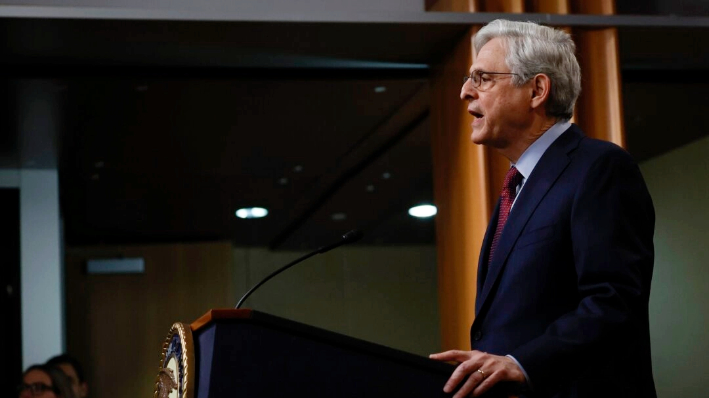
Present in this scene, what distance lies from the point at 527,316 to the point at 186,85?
4033 mm

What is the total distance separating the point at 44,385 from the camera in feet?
18.4

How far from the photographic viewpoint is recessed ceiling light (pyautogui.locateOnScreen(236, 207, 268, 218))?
27.7 ft

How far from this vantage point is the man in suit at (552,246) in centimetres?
191

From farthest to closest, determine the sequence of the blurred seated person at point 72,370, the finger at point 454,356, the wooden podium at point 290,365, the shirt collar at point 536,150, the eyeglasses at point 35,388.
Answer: the blurred seated person at point 72,370 → the eyeglasses at point 35,388 → the shirt collar at point 536,150 → the finger at point 454,356 → the wooden podium at point 290,365

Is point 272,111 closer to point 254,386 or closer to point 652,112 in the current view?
point 652,112

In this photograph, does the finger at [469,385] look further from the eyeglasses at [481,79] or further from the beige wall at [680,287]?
the beige wall at [680,287]

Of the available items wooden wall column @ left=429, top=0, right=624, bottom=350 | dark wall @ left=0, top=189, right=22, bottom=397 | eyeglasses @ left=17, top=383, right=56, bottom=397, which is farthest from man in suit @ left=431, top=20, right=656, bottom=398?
dark wall @ left=0, top=189, right=22, bottom=397

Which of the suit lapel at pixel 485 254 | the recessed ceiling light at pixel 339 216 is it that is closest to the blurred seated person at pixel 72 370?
the recessed ceiling light at pixel 339 216

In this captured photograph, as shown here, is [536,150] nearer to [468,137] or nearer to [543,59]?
[543,59]

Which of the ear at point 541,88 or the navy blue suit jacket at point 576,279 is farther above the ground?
the ear at point 541,88

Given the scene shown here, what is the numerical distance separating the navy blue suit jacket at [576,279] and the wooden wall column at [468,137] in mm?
2937

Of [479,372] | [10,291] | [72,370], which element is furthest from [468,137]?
[10,291]

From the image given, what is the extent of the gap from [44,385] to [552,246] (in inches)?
162

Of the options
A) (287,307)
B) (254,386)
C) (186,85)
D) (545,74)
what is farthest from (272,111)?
(254,386)
